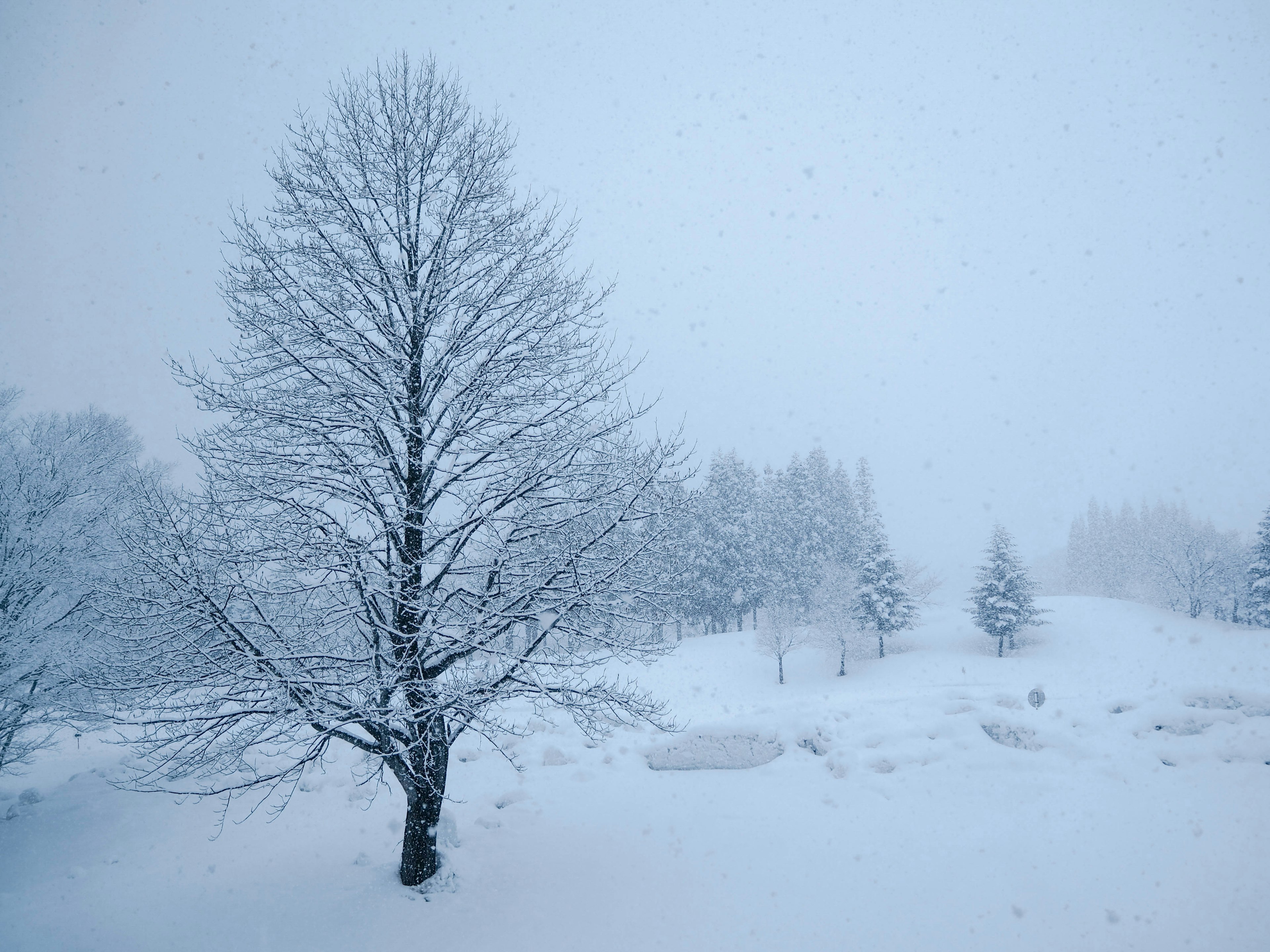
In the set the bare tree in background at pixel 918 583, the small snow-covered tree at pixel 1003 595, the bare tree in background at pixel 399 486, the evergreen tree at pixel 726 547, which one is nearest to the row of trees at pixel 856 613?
the small snow-covered tree at pixel 1003 595

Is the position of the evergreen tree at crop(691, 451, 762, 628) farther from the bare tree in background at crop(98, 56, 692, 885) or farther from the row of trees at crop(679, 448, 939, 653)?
the bare tree in background at crop(98, 56, 692, 885)

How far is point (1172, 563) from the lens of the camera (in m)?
40.5

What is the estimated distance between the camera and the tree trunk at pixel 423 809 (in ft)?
20.3

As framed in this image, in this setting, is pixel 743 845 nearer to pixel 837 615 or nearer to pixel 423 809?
pixel 423 809

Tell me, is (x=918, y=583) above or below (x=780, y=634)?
above

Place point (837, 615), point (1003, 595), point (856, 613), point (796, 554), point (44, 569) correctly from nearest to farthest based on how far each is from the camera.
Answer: point (44, 569), point (1003, 595), point (837, 615), point (856, 613), point (796, 554)

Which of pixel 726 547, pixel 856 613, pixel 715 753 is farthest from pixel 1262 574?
pixel 715 753

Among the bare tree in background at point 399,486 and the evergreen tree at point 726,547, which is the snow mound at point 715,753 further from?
the evergreen tree at point 726,547

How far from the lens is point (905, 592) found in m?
32.1

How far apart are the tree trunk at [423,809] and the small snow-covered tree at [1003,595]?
33.3 m

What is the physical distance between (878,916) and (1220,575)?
51837 millimetres

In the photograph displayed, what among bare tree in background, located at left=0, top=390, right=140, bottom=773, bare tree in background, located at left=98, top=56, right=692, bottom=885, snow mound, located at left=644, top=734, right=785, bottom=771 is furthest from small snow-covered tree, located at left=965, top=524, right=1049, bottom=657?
bare tree in background, located at left=0, top=390, right=140, bottom=773

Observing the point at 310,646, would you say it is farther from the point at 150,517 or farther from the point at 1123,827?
the point at 1123,827

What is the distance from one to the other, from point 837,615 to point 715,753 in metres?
22.8
